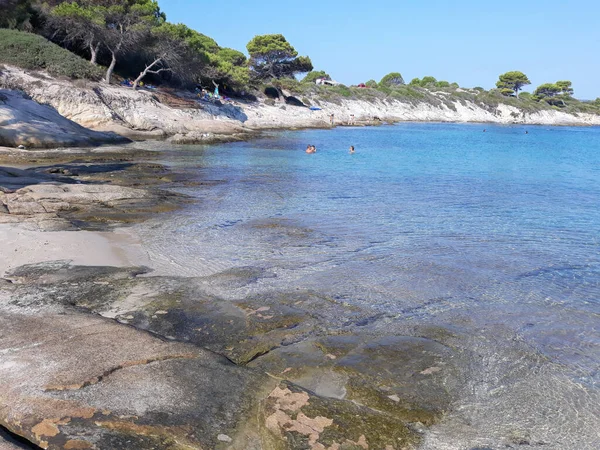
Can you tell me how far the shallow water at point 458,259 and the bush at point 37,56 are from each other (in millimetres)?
17281

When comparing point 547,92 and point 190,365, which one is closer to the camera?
point 190,365

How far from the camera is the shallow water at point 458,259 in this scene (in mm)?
4996

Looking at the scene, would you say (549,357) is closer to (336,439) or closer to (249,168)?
(336,439)

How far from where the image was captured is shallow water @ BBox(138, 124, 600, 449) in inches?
197

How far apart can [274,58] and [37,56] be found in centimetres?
4250

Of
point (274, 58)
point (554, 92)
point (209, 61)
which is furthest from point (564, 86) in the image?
point (209, 61)

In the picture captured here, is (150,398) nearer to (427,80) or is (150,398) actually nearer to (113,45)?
(113,45)

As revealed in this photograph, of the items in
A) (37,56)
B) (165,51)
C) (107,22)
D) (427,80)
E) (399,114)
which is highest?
(427,80)

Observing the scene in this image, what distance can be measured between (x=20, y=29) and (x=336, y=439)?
134 feet

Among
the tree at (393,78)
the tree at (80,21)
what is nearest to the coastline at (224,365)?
Answer: the tree at (80,21)

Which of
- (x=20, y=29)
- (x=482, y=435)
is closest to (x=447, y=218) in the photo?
(x=482, y=435)

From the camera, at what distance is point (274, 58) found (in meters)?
71.4

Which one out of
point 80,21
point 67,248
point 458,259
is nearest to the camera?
point 67,248

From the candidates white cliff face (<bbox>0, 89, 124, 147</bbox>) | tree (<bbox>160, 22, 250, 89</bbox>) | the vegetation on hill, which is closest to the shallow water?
white cliff face (<bbox>0, 89, 124, 147</bbox>)
